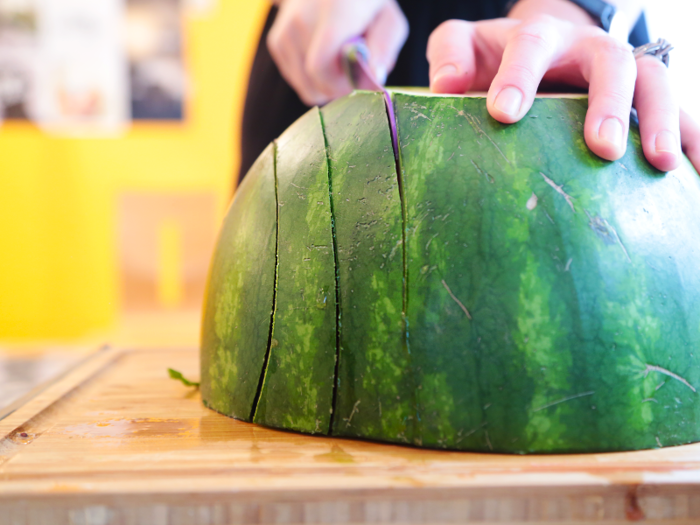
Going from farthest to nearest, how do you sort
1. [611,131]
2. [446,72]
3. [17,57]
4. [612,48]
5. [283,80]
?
[17,57]
[283,80]
[446,72]
[612,48]
[611,131]

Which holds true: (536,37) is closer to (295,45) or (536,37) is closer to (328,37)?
(328,37)

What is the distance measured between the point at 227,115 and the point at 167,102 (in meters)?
0.41

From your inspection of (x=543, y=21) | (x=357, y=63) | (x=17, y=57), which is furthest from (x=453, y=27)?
(x=17, y=57)

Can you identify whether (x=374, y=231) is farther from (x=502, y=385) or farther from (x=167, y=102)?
(x=167, y=102)

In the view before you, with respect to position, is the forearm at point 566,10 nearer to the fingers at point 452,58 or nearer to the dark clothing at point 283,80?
the fingers at point 452,58

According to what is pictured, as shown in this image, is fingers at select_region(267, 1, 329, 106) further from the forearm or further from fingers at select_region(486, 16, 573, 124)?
fingers at select_region(486, 16, 573, 124)

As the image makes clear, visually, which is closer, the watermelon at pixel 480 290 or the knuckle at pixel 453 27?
the watermelon at pixel 480 290

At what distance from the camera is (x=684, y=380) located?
82cm

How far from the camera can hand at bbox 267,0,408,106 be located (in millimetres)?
1400

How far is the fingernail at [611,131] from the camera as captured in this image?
2.65ft

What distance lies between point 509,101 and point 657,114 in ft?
0.77

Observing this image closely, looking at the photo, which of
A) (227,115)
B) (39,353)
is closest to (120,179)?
(227,115)

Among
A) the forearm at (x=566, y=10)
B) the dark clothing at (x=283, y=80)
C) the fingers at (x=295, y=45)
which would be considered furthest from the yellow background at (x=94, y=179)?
the forearm at (x=566, y=10)

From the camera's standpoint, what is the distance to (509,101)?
0.82 m
